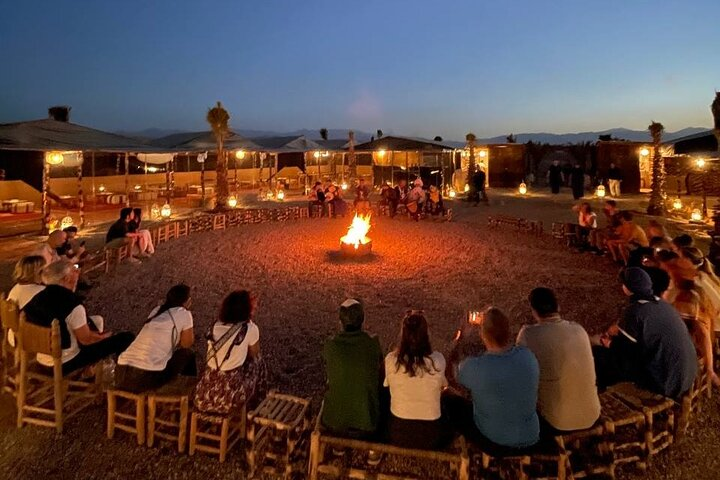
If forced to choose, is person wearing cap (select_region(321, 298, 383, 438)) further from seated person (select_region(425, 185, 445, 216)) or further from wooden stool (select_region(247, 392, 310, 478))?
seated person (select_region(425, 185, 445, 216))

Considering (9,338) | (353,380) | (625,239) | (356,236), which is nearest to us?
(353,380)

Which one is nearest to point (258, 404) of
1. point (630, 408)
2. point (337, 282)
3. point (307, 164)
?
point (630, 408)

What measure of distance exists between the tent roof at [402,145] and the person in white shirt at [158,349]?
23.8 metres

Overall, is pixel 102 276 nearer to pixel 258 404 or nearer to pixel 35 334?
pixel 35 334

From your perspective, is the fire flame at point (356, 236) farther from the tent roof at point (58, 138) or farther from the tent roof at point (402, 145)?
the tent roof at point (402, 145)

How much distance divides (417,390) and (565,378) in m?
1.14

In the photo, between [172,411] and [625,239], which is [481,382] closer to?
[172,411]

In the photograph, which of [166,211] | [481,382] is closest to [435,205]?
[166,211]

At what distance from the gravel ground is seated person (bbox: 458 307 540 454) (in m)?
1.16

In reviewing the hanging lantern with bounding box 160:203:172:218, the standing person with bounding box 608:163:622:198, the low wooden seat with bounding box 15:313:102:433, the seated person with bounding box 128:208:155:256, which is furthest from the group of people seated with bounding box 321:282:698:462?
the standing person with bounding box 608:163:622:198

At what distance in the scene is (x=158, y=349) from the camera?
4.49 meters

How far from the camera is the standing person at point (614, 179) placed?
25094 millimetres

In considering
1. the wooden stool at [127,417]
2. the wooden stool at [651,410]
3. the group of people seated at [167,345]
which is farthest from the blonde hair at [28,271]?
the wooden stool at [651,410]

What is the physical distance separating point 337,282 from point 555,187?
70.4ft
